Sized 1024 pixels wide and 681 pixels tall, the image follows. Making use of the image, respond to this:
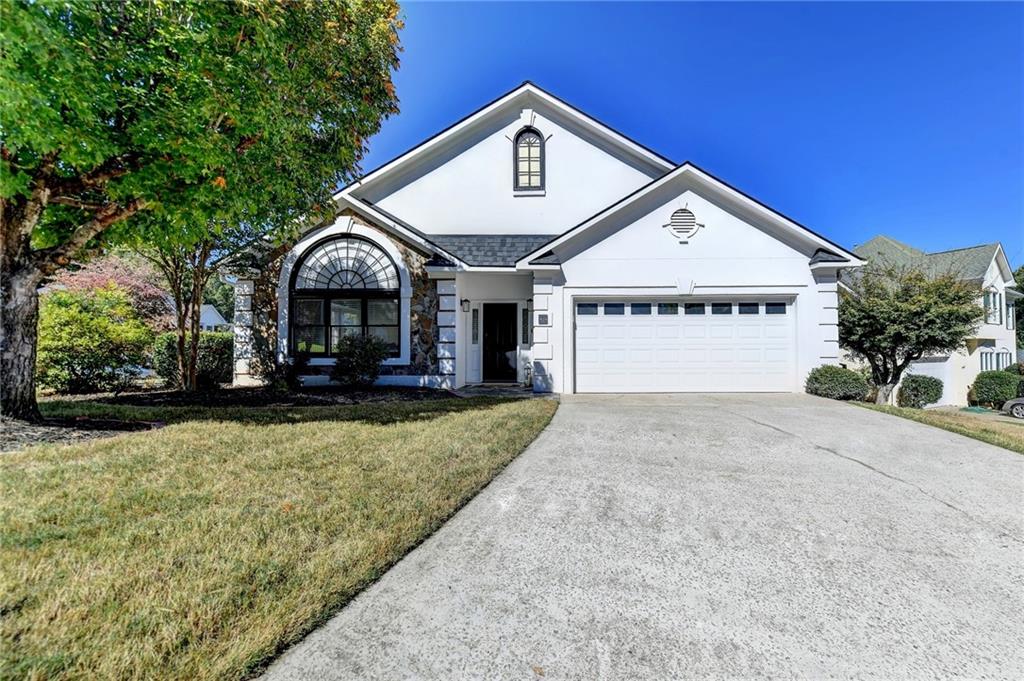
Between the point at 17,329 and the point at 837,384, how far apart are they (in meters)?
15.5

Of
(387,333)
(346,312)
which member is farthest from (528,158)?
(346,312)

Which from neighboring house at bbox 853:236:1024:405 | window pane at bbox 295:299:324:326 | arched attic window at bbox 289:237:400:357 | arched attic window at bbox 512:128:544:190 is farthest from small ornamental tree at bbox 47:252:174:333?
neighboring house at bbox 853:236:1024:405

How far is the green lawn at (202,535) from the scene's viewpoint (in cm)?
209

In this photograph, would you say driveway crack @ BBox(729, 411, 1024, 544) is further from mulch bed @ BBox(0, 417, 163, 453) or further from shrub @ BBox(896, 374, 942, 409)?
shrub @ BBox(896, 374, 942, 409)

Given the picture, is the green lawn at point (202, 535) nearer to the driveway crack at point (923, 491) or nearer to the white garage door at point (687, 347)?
the driveway crack at point (923, 491)

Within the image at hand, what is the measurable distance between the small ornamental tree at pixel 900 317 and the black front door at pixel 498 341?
961 centimetres

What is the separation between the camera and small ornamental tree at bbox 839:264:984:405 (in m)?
11.4

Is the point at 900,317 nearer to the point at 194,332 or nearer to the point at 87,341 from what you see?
the point at 194,332

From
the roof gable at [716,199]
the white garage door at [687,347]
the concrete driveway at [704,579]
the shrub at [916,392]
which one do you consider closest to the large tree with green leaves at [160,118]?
the roof gable at [716,199]

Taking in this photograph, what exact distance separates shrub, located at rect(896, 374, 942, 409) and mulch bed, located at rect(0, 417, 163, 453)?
20990mm

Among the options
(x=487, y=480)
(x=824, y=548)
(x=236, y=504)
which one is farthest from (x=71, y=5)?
(x=824, y=548)

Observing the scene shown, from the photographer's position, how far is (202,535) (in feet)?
10.2

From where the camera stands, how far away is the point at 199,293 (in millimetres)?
10734

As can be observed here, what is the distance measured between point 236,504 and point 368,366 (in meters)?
7.68
